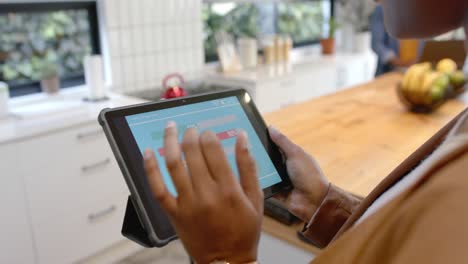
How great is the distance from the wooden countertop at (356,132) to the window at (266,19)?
1684 millimetres

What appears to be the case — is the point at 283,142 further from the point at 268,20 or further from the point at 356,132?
the point at 268,20

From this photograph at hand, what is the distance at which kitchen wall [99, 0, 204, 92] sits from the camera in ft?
9.31

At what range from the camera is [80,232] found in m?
2.25

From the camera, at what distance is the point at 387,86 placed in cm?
260

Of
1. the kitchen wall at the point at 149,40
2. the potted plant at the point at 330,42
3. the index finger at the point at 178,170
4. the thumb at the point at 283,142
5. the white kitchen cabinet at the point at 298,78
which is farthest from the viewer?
the potted plant at the point at 330,42

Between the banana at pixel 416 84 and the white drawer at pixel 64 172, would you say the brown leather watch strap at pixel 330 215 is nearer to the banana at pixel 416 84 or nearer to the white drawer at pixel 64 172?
the banana at pixel 416 84

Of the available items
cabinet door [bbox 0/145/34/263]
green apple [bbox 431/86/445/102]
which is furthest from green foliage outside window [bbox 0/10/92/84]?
green apple [bbox 431/86/445/102]

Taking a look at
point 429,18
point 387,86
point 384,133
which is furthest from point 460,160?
point 387,86

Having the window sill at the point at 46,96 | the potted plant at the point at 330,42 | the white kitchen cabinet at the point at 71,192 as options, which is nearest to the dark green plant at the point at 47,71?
the window sill at the point at 46,96

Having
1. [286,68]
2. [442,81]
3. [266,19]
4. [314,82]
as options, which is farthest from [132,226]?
[266,19]

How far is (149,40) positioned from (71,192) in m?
1.27

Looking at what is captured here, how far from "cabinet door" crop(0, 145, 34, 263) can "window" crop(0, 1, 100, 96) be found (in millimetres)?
744

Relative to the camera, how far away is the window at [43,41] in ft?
8.16

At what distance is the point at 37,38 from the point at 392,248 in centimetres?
261
